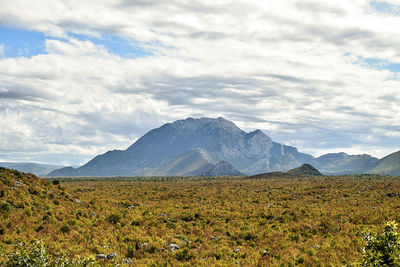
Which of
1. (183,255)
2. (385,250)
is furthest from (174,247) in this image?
(385,250)

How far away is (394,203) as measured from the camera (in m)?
42.2

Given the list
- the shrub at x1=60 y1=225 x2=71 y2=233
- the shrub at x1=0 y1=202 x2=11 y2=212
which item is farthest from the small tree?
the shrub at x1=0 y1=202 x2=11 y2=212

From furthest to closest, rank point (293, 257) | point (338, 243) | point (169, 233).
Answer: point (169, 233) < point (338, 243) < point (293, 257)

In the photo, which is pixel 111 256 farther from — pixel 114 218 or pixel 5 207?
pixel 5 207

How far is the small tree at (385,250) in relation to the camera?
10.4 metres

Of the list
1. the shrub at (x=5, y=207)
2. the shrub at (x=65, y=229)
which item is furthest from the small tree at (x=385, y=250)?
the shrub at (x=5, y=207)

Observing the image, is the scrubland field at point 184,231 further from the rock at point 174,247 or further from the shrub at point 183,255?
the rock at point 174,247

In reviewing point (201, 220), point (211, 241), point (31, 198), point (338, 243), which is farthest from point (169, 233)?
point (31, 198)

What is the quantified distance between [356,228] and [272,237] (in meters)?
8.58

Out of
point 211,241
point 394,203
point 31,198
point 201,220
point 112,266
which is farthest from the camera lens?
point 394,203

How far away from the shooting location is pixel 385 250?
35.0ft

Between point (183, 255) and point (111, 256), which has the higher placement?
point (111, 256)

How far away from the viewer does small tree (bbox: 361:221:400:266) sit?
10.4m

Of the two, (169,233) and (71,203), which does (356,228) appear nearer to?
(169,233)
